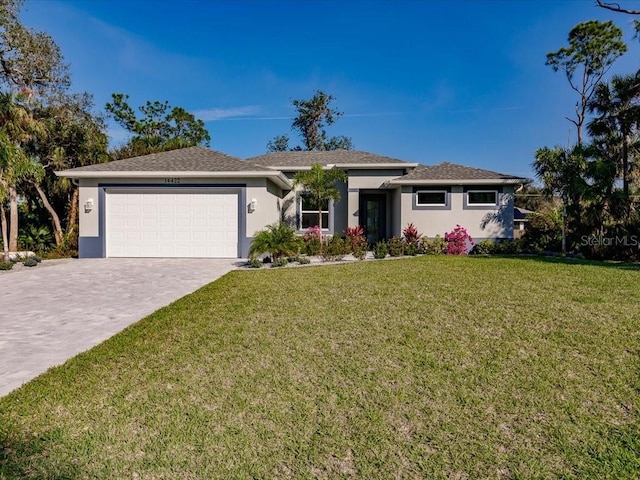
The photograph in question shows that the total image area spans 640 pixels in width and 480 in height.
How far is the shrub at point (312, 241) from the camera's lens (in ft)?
46.7

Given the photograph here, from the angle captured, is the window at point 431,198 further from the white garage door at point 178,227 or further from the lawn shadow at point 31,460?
the lawn shadow at point 31,460

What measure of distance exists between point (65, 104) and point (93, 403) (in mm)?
20552

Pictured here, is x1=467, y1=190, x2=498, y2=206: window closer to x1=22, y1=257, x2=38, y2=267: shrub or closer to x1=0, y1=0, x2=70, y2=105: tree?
x1=22, y1=257, x2=38, y2=267: shrub

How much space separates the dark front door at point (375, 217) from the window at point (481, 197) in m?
3.92

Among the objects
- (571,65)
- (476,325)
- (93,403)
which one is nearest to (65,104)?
(93,403)

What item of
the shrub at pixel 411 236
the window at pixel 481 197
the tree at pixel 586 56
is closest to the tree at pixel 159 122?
the shrub at pixel 411 236

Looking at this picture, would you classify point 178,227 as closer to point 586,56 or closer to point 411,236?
point 411,236

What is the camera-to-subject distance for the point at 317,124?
121ft

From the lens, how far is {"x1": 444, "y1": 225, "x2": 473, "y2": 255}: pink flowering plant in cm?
1493

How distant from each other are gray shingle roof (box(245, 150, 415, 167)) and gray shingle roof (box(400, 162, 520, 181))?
1.05 m

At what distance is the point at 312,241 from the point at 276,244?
287cm

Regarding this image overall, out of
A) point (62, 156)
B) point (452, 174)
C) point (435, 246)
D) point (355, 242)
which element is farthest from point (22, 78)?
point (435, 246)

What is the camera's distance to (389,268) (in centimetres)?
1023

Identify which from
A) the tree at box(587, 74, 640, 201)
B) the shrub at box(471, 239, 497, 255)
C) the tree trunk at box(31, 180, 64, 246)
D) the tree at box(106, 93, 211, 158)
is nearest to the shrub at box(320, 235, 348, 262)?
Result: the shrub at box(471, 239, 497, 255)
